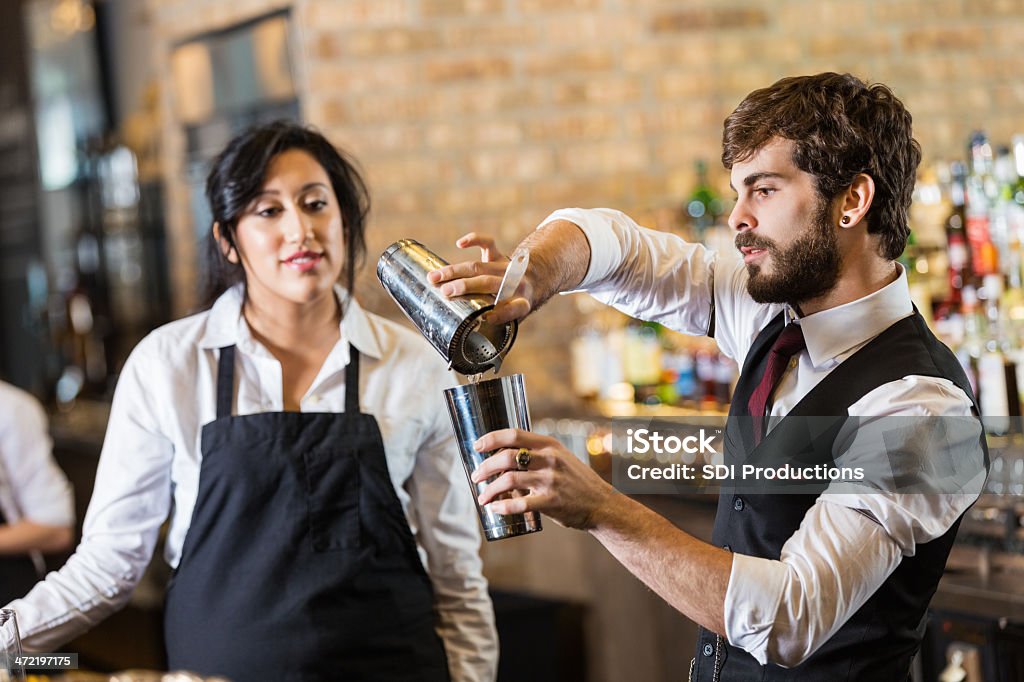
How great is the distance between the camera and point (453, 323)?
58.1 inches

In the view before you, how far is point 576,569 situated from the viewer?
3.74 metres

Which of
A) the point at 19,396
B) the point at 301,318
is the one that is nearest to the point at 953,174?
the point at 301,318

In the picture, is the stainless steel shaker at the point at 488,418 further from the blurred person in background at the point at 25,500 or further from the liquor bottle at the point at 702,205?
the liquor bottle at the point at 702,205

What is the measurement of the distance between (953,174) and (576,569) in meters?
1.64

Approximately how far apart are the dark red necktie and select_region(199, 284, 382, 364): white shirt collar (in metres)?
0.69

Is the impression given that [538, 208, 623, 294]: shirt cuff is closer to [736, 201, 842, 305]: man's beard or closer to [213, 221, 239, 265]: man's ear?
[736, 201, 842, 305]: man's beard

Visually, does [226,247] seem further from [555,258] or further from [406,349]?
[555,258]

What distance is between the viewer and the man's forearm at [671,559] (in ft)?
4.42

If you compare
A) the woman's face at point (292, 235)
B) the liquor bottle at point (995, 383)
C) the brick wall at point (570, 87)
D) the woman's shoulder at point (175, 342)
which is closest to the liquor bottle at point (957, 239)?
the liquor bottle at point (995, 383)

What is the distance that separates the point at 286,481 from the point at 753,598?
832 mm

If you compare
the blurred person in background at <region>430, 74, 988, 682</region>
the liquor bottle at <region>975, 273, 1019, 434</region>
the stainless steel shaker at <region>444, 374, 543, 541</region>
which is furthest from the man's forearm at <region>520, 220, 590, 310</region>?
the liquor bottle at <region>975, 273, 1019, 434</region>

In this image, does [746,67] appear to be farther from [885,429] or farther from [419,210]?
[885,429]

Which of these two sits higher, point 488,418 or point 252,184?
point 252,184

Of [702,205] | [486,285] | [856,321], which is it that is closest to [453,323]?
[486,285]
